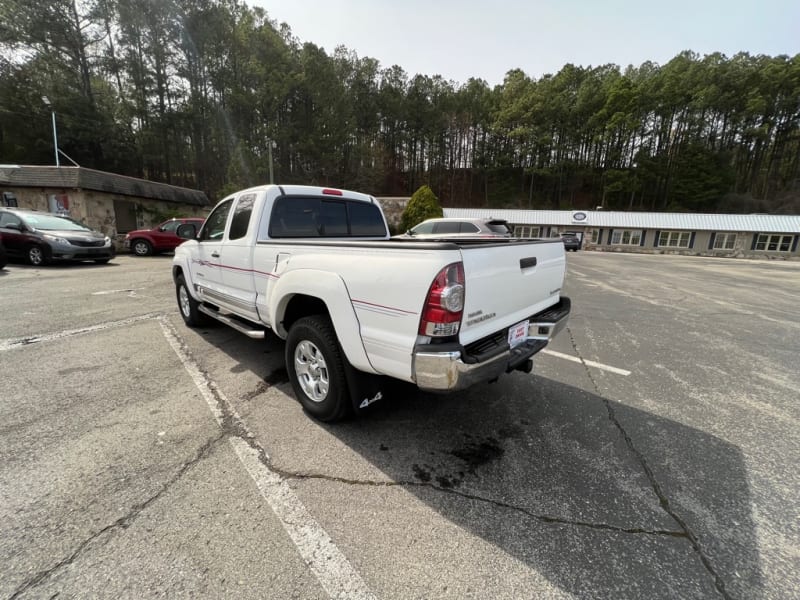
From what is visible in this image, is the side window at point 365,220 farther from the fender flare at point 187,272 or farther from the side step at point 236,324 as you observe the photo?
the fender flare at point 187,272

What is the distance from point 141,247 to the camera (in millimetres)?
15109

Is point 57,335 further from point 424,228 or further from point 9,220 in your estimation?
point 424,228

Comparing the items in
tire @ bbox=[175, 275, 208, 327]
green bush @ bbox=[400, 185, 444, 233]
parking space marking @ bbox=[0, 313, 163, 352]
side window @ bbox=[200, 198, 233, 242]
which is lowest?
parking space marking @ bbox=[0, 313, 163, 352]

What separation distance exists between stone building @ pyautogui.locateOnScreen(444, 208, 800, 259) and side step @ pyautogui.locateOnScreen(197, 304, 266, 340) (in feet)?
99.0

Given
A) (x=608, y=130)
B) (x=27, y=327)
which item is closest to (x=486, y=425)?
(x=27, y=327)

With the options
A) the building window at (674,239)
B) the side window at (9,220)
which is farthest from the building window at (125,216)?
the building window at (674,239)

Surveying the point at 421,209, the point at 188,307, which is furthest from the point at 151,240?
the point at 421,209

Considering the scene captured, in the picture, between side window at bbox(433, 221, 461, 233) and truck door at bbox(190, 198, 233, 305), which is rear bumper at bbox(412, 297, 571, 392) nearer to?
truck door at bbox(190, 198, 233, 305)

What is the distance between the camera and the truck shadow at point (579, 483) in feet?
5.65

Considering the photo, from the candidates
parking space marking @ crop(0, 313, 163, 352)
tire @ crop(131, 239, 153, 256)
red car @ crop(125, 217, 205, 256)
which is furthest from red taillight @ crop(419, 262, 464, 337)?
tire @ crop(131, 239, 153, 256)

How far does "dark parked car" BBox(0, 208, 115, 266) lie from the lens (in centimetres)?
1046

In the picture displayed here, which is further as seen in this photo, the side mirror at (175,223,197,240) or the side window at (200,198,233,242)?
the side mirror at (175,223,197,240)

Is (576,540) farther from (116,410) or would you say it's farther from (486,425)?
(116,410)

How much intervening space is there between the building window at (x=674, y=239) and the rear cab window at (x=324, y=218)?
40.1 m
